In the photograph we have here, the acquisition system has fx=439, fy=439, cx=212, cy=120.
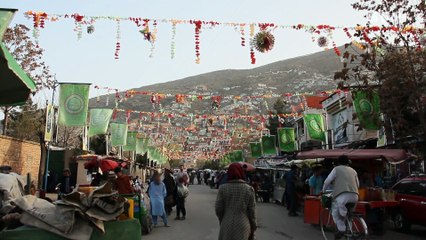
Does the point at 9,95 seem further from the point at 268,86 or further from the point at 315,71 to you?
the point at 315,71

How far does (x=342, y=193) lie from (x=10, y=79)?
6.93 m

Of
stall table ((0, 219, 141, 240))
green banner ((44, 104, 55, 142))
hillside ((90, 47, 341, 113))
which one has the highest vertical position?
hillside ((90, 47, 341, 113))

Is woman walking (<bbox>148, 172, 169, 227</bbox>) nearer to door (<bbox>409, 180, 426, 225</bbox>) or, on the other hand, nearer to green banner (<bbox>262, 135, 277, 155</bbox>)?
door (<bbox>409, 180, 426, 225</bbox>)

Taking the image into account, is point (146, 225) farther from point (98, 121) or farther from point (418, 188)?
point (98, 121)

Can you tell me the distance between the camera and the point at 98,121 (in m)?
24.0

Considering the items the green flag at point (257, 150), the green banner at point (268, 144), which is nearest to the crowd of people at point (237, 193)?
the green banner at point (268, 144)

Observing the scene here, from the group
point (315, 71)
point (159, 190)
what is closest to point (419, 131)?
point (159, 190)

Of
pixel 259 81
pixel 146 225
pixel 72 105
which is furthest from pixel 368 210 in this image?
pixel 259 81

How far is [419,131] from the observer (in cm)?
1562

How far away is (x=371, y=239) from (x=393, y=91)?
564cm

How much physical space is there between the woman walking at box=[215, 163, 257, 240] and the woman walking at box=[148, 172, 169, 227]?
7866 millimetres

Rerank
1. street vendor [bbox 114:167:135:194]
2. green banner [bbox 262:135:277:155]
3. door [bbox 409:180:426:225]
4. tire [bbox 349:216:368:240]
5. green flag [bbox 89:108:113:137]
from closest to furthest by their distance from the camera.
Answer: tire [bbox 349:216:368:240], street vendor [bbox 114:167:135:194], door [bbox 409:180:426:225], green flag [bbox 89:108:113:137], green banner [bbox 262:135:277:155]

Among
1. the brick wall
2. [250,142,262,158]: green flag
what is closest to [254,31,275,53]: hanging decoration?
the brick wall

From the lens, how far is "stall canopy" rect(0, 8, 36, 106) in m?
4.16
